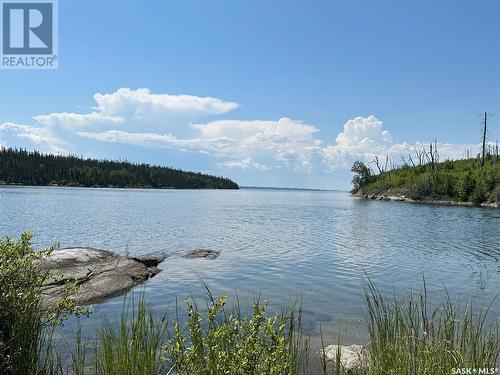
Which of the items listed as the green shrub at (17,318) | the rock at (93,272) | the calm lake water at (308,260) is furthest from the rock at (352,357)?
the rock at (93,272)

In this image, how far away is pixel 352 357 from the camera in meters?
9.59

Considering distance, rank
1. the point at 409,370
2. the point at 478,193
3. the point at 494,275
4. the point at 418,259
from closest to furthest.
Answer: the point at 409,370
the point at 494,275
the point at 418,259
the point at 478,193

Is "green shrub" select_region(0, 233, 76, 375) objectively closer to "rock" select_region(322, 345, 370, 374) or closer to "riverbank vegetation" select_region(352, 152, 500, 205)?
"rock" select_region(322, 345, 370, 374)

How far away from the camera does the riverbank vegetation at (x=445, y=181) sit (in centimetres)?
9225

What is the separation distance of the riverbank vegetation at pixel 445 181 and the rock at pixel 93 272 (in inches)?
3467

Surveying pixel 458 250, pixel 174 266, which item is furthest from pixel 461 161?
pixel 174 266

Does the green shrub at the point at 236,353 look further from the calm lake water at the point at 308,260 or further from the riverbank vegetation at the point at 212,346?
the calm lake water at the point at 308,260

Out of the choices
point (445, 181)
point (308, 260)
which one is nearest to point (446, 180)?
point (445, 181)

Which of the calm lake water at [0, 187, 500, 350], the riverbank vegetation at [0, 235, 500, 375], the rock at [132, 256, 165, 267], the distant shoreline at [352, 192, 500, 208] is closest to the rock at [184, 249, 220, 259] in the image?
the calm lake water at [0, 187, 500, 350]

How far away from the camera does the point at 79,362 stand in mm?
7668

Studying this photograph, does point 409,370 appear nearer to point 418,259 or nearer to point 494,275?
point 494,275

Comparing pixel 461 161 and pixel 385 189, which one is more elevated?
pixel 461 161

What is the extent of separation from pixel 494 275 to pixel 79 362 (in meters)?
23.2

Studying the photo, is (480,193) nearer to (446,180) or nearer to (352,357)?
(446,180)
